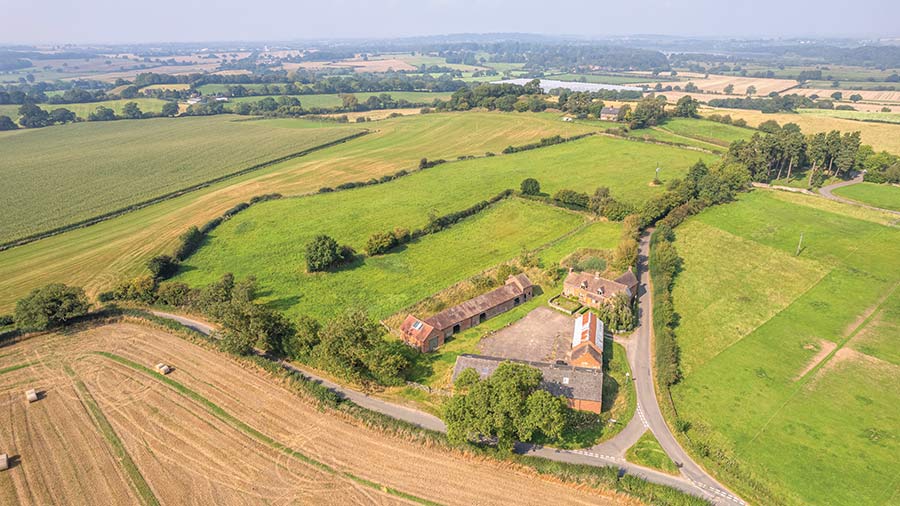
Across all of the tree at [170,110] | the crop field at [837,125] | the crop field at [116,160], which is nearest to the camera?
the crop field at [116,160]

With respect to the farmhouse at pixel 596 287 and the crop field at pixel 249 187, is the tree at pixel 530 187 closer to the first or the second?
the farmhouse at pixel 596 287

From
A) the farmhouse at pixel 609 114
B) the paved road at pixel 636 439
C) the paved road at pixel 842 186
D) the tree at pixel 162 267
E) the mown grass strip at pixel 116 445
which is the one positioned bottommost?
the paved road at pixel 636 439

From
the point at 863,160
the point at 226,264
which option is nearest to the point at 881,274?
the point at 863,160

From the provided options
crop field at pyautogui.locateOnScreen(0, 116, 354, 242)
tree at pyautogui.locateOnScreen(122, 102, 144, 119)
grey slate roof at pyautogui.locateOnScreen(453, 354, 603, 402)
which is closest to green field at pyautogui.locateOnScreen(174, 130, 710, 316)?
grey slate roof at pyautogui.locateOnScreen(453, 354, 603, 402)

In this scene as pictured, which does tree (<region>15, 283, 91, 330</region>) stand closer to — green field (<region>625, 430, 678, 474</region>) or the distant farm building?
the distant farm building

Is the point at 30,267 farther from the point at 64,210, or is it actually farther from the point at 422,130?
the point at 422,130

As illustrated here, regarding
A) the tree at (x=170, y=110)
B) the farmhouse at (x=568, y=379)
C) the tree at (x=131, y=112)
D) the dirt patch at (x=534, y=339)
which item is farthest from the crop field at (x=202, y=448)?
the tree at (x=170, y=110)

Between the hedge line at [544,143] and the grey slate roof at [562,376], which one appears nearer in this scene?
the grey slate roof at [562,376]

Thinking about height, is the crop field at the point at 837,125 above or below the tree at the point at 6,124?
below
